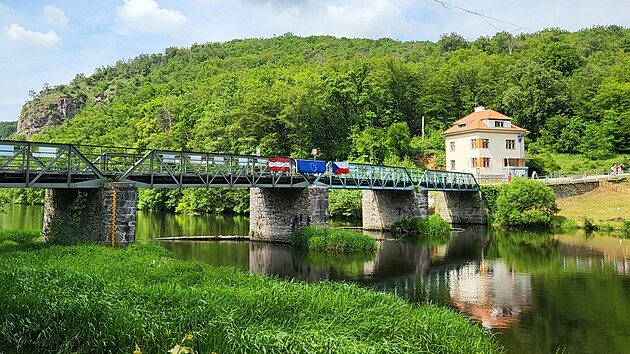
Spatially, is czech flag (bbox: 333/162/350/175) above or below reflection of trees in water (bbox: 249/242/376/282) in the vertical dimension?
above

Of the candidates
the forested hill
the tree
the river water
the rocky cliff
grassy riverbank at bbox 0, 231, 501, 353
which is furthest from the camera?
the rocky cliff

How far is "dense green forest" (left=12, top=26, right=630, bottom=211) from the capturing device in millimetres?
58562

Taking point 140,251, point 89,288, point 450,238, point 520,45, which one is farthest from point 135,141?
point 520,45

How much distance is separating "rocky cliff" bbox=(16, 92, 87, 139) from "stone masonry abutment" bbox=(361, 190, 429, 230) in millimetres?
132088

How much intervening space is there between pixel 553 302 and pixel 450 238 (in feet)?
61.9

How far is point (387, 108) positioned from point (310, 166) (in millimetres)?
44320

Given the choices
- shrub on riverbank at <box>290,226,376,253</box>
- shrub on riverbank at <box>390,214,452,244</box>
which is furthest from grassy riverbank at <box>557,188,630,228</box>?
shrub on riverbank at <box>290,226,376,253</box>

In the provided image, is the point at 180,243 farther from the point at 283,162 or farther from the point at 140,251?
the point at 140,251

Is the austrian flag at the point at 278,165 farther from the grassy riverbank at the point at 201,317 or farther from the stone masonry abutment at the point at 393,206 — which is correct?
the grassy riverbank at the point at 201,317

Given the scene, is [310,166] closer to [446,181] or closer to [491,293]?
[491,293]

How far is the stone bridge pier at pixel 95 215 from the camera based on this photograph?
60.4 feet

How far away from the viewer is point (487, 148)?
53250 mm

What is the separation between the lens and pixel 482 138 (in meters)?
52.9

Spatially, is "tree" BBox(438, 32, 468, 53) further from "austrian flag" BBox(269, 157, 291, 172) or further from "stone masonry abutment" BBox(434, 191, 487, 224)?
"austrian flag" BBox(269, 157, 291, 172)
